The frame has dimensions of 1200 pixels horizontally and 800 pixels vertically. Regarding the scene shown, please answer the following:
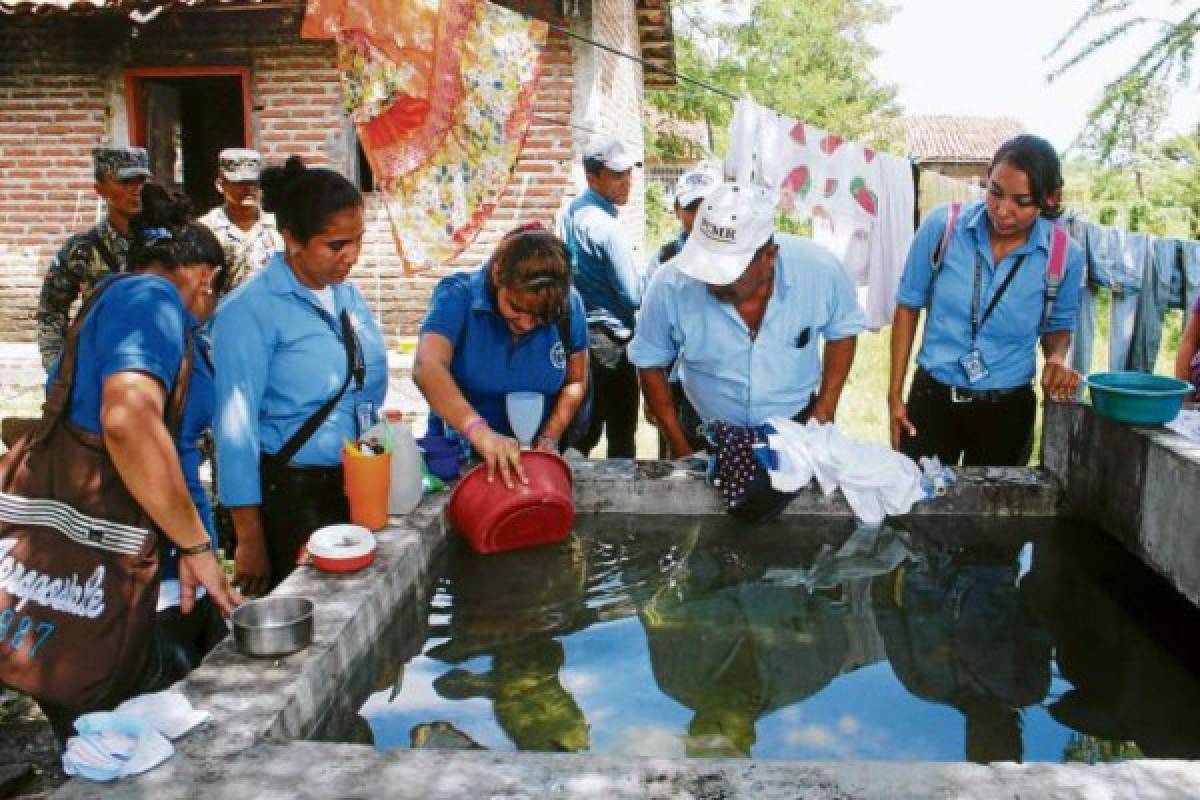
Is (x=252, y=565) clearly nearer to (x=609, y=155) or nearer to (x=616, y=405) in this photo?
(x=616, y=405)

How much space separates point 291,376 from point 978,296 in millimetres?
2514

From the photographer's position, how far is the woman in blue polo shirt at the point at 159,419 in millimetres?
2051

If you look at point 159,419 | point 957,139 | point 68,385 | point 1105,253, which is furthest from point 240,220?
point 957,139

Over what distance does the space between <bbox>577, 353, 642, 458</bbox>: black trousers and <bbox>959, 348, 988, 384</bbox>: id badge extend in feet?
6.67

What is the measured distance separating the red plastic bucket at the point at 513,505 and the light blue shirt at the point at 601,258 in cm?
213

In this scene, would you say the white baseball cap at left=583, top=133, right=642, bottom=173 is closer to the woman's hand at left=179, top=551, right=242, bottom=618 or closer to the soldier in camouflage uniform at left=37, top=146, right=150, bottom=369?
the soldier in camouflage uniform at left=37, top=146, right=150, bottom=369

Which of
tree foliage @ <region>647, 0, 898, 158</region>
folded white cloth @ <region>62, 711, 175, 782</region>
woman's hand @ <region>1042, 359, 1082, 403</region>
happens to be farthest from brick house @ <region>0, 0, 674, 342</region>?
tree foliage @ <region>647, 0, 898, 158</region>

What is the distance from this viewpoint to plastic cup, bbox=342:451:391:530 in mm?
2844

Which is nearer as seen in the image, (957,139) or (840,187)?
(840,187)

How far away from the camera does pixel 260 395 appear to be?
2771 mm

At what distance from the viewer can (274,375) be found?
282cm

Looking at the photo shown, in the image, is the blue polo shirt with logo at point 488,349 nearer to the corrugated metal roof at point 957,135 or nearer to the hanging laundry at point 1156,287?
the hanging laundry at point 1156,287

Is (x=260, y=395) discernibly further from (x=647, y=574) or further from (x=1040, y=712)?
(x=1040, y=712)

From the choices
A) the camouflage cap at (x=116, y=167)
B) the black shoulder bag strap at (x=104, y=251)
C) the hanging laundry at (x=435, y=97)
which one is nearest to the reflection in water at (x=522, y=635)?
the black shoulder bag strap at (x=104, y=251)
